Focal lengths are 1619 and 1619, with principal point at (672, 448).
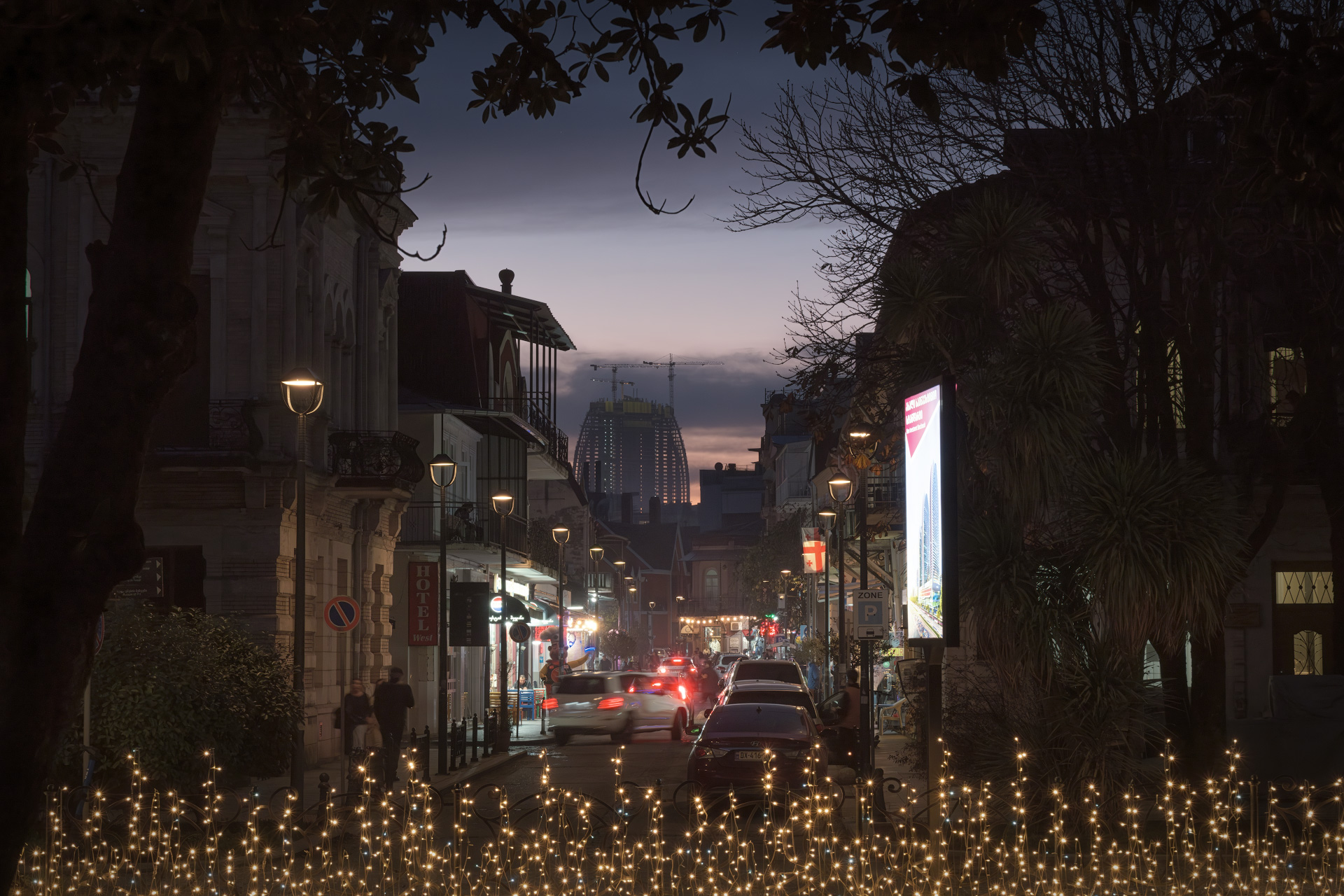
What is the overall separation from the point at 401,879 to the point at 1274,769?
11.0 metres

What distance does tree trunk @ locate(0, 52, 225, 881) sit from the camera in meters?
5.58

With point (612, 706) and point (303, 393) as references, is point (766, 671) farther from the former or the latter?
point (303, 393)

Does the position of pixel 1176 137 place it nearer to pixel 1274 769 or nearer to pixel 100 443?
pixel 1274 769

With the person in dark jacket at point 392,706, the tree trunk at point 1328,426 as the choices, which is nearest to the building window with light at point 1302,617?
the tree trunk at point 1328,426

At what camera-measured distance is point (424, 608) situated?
34.0 metres

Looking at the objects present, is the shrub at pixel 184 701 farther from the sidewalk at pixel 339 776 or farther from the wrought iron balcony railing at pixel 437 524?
the wrought iron balcony railing at pixel 437 524

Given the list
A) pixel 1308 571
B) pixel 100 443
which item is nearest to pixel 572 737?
pixel 1308 571

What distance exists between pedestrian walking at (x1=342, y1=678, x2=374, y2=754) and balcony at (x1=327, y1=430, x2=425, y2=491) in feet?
20.7

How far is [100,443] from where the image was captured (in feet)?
18.9

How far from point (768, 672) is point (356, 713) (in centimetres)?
1346

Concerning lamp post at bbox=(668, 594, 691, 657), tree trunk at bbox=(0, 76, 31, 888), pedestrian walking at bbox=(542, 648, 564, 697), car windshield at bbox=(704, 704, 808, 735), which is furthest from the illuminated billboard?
lamp post at bbox=(668, 594, 691, 657)

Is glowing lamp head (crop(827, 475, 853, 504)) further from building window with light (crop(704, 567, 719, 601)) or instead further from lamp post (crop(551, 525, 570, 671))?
building window with light (crop(704, 567, 719, 601))

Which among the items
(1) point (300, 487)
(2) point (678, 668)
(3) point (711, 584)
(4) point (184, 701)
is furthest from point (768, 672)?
(3) point (711, 584)

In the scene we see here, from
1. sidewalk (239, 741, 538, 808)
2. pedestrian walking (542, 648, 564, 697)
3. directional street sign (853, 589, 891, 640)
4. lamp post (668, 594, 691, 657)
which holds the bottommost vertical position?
lamp post (668, 594, 691, 657)
